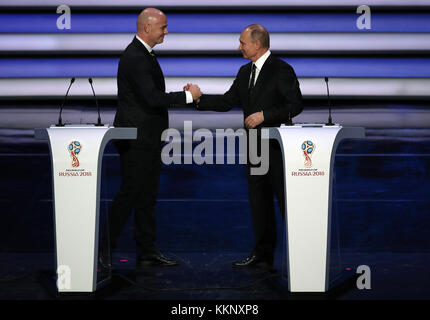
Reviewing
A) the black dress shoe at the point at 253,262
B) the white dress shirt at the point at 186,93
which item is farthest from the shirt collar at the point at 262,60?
the black dress shoe at the point at 253,262

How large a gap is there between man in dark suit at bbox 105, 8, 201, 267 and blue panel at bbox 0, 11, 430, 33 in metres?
3.76

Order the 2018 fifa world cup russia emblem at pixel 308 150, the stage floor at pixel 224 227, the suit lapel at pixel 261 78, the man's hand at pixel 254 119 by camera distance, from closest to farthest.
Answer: the 2018 fifa world cup russia emblem at pixel 308 150, the stage floor at pixel 224 227, the man's hand at pixel 254 119, the suit lapel at pixel 261 78

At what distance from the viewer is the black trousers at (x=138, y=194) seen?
3.62 metres

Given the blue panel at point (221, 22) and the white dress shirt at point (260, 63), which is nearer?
the white dress shirt at point (260, 63)

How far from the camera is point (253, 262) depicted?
144 inches

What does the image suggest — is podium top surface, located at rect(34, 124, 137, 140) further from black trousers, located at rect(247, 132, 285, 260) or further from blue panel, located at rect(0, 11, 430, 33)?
blue panel, located at rect(0, 11, 430, 33)

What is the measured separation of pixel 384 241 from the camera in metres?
4.21

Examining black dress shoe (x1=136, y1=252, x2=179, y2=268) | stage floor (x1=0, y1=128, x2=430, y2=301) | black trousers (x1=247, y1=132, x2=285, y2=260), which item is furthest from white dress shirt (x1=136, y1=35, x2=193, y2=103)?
black dress shoe (x1=136, y1=252, x2=179, y2=268)

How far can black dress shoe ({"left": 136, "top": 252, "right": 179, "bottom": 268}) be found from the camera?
369 cm

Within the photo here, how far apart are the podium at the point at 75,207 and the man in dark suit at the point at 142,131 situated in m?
0.60

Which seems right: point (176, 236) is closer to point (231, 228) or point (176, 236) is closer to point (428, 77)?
point (231, 228)

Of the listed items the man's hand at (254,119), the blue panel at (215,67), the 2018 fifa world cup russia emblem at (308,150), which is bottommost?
the 2018 fifa world cup russia emblem at (308,150)

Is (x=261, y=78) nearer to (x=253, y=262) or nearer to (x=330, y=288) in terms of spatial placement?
(x=253, y=262)

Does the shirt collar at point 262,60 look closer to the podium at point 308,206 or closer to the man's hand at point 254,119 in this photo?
the man's hand at point 254,119
